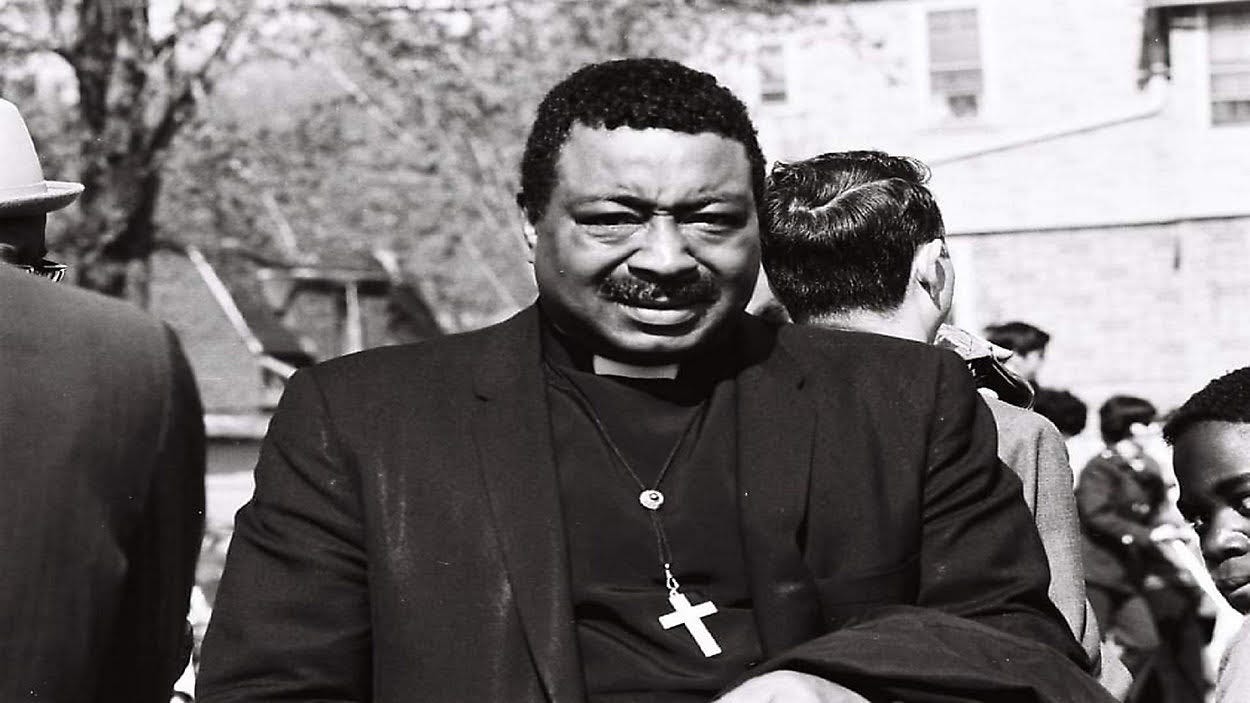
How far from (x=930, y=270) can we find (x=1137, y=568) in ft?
22.1

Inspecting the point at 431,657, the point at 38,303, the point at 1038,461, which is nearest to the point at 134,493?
A: the point at 38,303

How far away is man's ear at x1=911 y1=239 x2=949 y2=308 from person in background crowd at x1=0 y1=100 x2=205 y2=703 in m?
1.96

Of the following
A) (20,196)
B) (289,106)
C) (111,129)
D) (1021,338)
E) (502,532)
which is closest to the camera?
(502,532)

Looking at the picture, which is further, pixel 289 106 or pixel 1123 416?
pixel 289 106

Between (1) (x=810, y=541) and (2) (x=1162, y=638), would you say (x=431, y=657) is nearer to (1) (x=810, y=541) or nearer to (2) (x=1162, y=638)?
(1) (x=810, y=541)

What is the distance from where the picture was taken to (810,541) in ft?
10.1

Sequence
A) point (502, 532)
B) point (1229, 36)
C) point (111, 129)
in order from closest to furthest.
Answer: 1. point (502, 532)
2. point (111, 129)
3. point (1229, 36)

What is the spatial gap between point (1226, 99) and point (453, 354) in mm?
25135

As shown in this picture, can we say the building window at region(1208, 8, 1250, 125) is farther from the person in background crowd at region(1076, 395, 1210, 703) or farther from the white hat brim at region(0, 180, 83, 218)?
the white hat brim at region(0, 180, 83, 218)

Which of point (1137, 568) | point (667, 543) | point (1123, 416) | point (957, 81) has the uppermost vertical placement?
point (667, 543)

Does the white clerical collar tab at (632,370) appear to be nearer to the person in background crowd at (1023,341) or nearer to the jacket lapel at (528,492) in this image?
the jacket lapel at (528,492)

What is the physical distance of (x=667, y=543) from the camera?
3.03 metres

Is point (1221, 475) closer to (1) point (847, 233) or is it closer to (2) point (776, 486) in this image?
(1) point (847, 233)

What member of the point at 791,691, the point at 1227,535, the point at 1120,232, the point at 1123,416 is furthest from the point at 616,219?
the point at 1120,232
